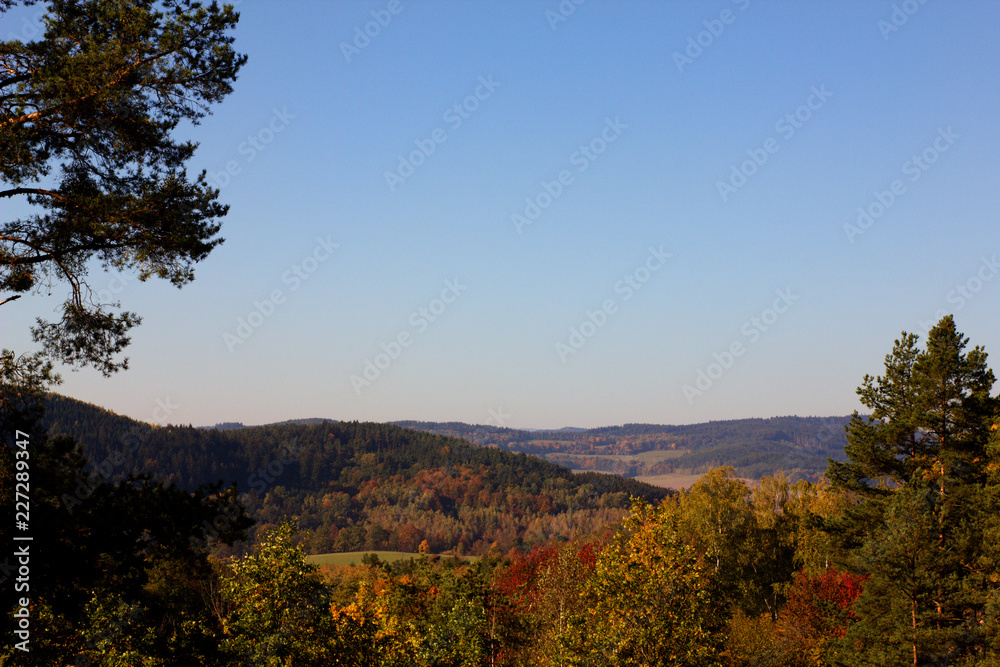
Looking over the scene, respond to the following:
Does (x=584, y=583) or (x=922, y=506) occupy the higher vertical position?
(x=922, y=506)

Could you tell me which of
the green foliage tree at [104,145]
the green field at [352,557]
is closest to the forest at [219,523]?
the green foliage tree at [104,145]

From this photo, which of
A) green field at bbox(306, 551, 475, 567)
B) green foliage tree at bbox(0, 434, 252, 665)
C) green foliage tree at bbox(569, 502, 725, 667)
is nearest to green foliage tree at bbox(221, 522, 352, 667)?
green foliage tree at bbox(0, 434, 252, 665)

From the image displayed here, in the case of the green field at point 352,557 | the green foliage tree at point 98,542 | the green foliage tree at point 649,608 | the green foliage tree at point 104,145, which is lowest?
the green field at point 352,557

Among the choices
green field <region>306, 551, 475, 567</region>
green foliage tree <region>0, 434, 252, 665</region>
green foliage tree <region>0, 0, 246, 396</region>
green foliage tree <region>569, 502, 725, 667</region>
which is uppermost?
green foliage tree <region>0, 0, 246, 396</region>

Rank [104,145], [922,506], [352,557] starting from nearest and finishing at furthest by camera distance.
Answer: [104,145], [922,506], [352,557]

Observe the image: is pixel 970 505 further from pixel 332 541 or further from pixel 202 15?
pixel 332 541

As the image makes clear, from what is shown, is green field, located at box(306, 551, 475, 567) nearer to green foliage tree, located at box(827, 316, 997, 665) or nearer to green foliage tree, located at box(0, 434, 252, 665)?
green foliage tree, located at box(827, 316, 997, 665)

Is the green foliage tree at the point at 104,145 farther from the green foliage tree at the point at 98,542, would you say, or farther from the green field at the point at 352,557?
the green field at the point at 352,557

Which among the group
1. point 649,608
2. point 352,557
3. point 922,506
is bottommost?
point 352,557

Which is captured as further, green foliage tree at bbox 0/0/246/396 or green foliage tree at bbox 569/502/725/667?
green foliage tree at bbox 569/502/725/667

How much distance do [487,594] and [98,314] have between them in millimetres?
20295

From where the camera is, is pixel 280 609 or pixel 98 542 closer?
pixel 98 542

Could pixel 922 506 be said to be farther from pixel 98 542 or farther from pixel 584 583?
pixel 98 542

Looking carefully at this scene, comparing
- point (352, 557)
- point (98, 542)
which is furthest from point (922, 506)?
point (352, 557)
